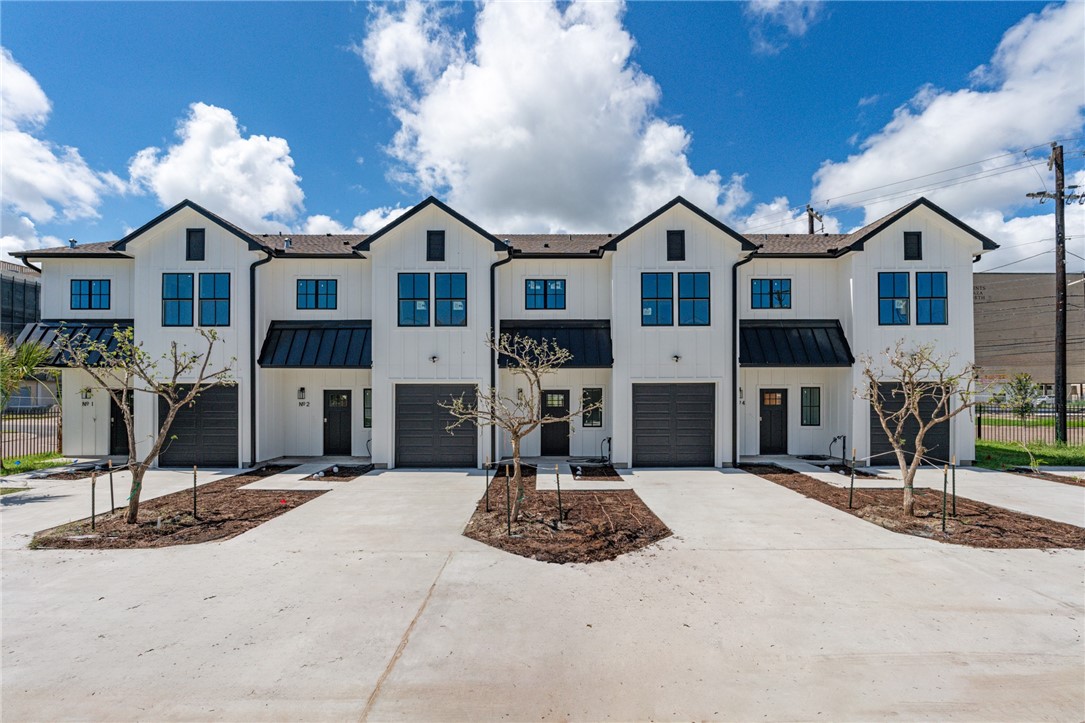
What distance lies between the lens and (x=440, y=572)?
21.5 ft

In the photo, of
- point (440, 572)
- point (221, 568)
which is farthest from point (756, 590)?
point (221, 568)

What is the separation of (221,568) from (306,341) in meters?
9.40

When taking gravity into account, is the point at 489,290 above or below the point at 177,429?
above

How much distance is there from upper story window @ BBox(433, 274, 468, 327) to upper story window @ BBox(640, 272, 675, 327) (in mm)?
5650

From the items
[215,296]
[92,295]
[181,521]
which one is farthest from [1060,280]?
[92,295]

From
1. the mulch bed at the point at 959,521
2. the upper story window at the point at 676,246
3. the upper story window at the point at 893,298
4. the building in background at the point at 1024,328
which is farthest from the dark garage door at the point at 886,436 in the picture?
the building in background at the point at 1024,328

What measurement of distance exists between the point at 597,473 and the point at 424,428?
18.3ft

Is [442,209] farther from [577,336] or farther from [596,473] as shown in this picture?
[596,473]

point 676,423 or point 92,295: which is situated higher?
point 92,295

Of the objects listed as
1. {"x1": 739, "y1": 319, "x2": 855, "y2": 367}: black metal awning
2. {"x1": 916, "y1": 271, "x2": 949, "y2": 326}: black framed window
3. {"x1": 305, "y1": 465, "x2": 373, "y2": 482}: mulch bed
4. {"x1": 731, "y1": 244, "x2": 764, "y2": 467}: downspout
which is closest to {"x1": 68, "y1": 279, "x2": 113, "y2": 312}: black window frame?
{"x1": 305, "y1": 465, "x2": 373, "y2": 482}: mulch bed

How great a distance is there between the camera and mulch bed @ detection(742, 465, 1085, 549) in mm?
7836

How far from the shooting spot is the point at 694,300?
14258mm

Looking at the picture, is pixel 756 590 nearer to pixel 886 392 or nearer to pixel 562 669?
pixel 562 669

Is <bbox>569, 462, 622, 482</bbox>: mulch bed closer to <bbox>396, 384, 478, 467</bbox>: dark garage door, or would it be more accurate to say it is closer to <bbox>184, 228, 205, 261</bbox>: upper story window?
<bbox>396, 384, 478, 467</bbox>: dark garage door
